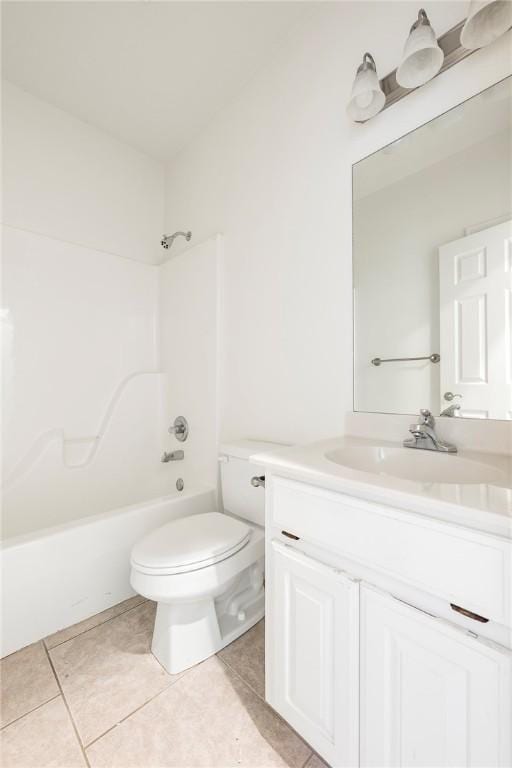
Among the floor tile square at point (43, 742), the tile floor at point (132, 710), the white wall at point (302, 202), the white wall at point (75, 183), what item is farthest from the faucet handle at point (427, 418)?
the white wall at point (75, 183)

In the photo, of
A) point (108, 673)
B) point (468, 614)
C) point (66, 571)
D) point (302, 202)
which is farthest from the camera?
point (302, 202)

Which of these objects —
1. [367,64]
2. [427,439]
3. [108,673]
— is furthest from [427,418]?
[108,673]

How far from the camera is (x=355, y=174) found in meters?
1.24

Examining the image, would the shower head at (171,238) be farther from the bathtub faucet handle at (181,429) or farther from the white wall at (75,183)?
the bathtub faucet handle at (181,429)

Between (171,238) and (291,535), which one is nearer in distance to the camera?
(291,535)

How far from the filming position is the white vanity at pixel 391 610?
53 centimetres

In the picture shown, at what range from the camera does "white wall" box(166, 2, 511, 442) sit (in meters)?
1.15

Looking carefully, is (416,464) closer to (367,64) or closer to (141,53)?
(367,64)

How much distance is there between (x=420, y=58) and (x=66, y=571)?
2136 millimetres

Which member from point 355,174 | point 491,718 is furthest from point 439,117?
point 491,718

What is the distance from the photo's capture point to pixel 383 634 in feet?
2.14

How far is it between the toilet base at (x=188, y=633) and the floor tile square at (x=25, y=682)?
33 centimetres

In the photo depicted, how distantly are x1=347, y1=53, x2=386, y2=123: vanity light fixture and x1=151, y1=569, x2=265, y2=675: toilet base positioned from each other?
178 cm

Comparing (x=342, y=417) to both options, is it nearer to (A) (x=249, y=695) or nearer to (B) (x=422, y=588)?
(B) (x=422, y=588)
